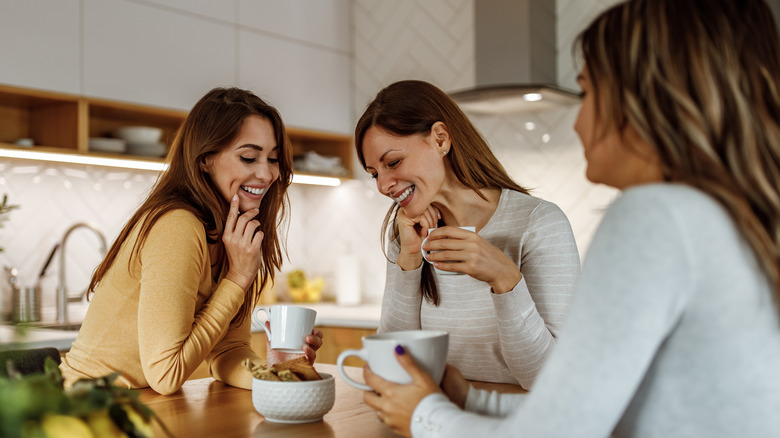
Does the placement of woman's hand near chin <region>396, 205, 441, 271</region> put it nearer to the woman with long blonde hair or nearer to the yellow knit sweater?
the yellow knit sweater

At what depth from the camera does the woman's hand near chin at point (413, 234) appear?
1763mm

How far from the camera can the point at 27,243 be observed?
10.6 ft

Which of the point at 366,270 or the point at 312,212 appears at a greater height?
the point at 312,212

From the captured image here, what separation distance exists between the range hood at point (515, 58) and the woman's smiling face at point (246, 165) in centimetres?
154

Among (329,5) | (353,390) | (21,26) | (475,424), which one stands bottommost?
(353,390)

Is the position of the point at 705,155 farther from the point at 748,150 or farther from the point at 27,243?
the point at 27,243

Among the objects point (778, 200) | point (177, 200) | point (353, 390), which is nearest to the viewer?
point (778, 200)

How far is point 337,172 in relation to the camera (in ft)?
13.3

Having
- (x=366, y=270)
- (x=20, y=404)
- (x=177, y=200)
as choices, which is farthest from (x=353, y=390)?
(x=366, y=270)

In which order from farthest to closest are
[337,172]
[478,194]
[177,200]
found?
[337,172], [478,194], [177,200]

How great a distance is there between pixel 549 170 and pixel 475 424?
2714 millimetres

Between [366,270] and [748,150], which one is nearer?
[748,150]

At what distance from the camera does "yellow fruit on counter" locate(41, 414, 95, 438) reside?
622 mm

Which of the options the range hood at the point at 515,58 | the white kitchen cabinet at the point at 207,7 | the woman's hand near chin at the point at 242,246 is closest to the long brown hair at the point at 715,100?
the woman's hand near chin at the point at 242,246
